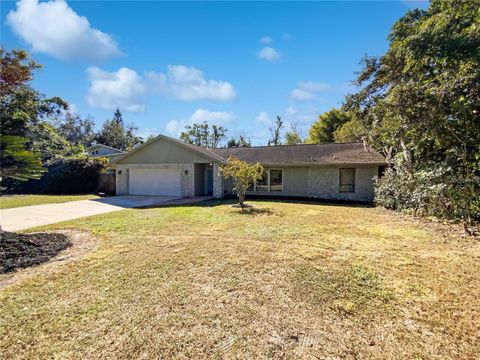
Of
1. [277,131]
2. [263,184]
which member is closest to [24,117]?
[263,184]

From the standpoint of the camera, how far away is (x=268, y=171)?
724 inches

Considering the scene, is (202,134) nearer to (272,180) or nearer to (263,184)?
(263,184)

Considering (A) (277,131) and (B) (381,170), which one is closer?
(B) (381,170)

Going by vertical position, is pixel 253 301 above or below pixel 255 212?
below

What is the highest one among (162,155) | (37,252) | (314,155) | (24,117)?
(24,117)

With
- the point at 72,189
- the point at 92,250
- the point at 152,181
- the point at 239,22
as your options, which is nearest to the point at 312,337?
the point at 92,250

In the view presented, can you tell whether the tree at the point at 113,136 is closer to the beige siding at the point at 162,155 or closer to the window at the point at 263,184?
the beige siding at the point at 162,155

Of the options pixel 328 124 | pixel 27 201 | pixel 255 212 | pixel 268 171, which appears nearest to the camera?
pixel 255 212

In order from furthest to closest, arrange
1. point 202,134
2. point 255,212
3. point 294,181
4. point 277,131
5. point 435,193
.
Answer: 1. point 202,134
2. point 277,131
3. point 294,181
4. point 255,212
5. point 435,193

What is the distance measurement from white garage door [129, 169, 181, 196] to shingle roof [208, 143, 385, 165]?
4.83 meters

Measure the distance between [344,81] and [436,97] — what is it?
7607 millimetres

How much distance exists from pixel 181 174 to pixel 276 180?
6.63 meters

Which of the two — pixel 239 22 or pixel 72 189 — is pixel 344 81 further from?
pixel 72 189

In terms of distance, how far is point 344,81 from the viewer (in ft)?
50.6
